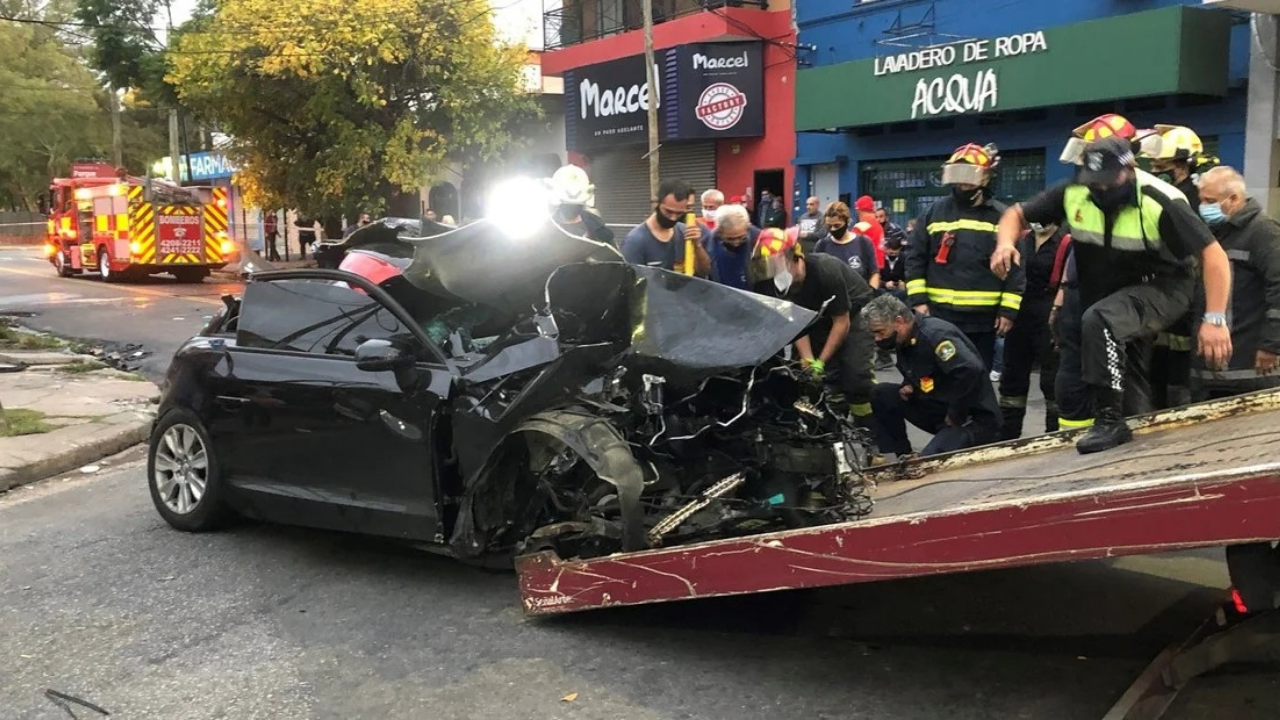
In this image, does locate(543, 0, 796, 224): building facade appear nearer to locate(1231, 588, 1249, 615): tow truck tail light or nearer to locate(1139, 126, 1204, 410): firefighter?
locate(1139, 126, 1204, 410): firefighter

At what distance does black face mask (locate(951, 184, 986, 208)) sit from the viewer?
579cm

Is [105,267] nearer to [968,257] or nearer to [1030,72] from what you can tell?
[1030,72]

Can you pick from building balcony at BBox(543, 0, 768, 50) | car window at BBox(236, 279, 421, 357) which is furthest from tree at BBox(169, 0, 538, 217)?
car window at BBox(236, 279, 421, 357)

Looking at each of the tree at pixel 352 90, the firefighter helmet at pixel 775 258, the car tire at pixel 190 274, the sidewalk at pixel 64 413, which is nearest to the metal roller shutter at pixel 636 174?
the tree at pixel 352 90

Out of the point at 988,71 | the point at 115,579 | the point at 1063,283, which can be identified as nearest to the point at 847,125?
the point at 988,71

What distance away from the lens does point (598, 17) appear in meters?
22.4

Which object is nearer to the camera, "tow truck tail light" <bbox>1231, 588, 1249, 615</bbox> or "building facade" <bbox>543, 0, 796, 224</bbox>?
"tow truck tail light" <bbox>1231, 588, 1249, 615</bbox>

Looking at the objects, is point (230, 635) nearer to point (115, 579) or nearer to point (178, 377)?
point (115, 579)

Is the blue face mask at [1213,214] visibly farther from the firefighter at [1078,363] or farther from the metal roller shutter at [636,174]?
the metal roller shutter at [636,174]

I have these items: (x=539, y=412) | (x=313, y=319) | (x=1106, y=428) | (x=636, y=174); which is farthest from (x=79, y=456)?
(x=636, y=174)

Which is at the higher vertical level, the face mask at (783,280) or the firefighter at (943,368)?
the face mask at (783,280)

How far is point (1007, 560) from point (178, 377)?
4.26 m

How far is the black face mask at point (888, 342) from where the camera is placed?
5.27 metres

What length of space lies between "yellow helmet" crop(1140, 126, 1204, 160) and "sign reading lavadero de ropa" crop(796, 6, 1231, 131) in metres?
6.09
